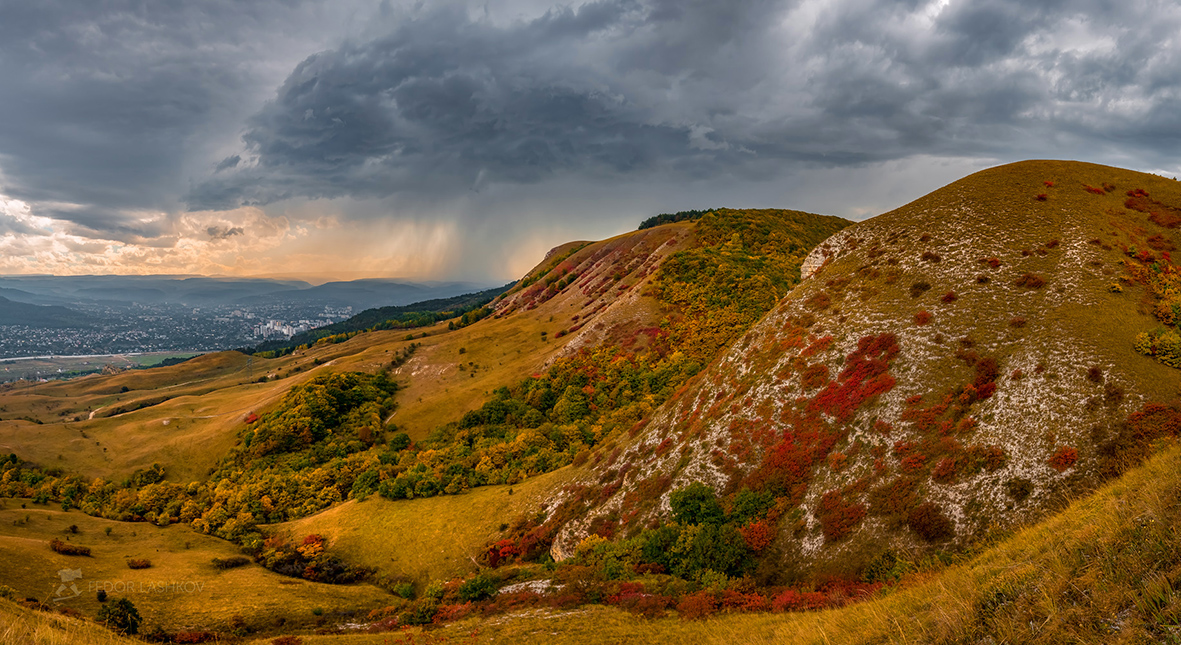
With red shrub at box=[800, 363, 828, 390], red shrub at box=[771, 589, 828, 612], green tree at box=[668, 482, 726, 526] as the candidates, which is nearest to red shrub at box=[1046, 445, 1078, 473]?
red shrub at box=[800, 363, 828, 390]

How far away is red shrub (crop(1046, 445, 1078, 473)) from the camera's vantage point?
24.1 metres

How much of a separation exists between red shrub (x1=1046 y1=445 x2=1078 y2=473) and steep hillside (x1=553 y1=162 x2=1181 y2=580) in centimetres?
8

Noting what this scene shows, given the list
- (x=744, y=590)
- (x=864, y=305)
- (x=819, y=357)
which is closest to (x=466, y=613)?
(x=744, y=590)

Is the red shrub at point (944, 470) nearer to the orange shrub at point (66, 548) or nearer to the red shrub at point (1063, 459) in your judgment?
the red shrub at point (1063, 459)

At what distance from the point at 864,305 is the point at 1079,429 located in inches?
714

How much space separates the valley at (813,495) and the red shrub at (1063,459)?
11cm

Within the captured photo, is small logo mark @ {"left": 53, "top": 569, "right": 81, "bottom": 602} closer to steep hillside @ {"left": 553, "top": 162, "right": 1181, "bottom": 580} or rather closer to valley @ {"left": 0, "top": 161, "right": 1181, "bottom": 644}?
valley @ {"left": 0, "top": 161, "right": 1181, "bottom": 644}

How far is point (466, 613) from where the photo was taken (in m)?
30.4

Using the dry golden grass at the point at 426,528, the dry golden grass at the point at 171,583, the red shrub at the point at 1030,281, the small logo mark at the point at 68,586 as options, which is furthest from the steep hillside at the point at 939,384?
the small logo mark at the point at 68,586

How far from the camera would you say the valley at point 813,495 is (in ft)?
50.1

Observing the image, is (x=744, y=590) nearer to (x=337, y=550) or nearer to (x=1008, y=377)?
(x=1008, y=377)

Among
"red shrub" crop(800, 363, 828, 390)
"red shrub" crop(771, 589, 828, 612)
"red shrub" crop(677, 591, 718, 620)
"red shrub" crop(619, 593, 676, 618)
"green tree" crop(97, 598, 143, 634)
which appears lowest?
"green tree" crop(97, 598, 143, 634)

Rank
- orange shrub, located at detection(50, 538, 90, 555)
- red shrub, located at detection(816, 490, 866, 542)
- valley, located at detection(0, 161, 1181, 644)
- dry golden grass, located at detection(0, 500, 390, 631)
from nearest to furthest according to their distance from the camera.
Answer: valley, located at detection(0, 161, 1181, 644) < red shrub, located at detection(816, 490, 866, 542) < dry golden grass, located at detection(0, 500, 390, 631) < orange shrub, located at detection(50, 538, 90, 555)

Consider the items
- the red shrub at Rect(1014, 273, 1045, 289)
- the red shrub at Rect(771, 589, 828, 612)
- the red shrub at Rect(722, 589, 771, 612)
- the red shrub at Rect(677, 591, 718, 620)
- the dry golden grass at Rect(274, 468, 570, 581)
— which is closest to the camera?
the red shrub at Rect(771, 589, 828, 612)
